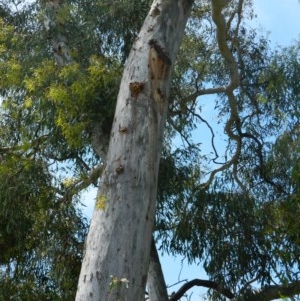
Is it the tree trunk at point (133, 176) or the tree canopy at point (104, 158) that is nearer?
the tree trunk at point (133, 176)

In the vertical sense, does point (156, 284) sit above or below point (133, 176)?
above

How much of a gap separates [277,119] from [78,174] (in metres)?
2.44

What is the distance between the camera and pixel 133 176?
5941mm

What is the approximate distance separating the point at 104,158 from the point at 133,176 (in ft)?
7.81

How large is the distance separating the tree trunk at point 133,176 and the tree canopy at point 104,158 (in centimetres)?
150

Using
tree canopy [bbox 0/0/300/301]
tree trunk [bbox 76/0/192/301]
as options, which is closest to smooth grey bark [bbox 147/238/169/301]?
tree canopy [bbox 0/0/300/301]

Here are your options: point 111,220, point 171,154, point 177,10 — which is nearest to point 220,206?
point 171,154

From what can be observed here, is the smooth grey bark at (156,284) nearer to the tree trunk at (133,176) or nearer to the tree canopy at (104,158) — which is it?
the tree canopy at (104,158)

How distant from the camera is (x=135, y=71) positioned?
6.61 metres

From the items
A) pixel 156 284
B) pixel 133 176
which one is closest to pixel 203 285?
pixel 156 284

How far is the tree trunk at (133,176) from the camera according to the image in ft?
18.0

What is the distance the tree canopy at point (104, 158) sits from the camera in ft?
28.0

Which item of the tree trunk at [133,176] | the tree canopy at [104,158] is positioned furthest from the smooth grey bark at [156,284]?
the tree trunk at [133,176]

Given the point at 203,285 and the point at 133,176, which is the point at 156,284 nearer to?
the point at 203,285
